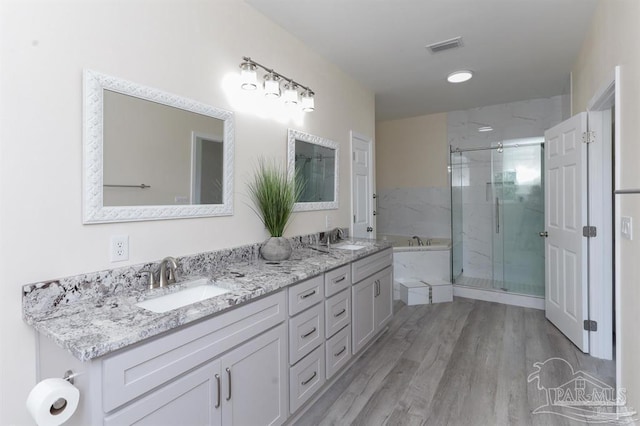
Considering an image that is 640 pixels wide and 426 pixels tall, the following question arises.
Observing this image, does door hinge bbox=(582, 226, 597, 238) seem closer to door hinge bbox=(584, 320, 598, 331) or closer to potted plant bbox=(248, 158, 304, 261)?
door hinge bbox=(584, 320, 598, 331)

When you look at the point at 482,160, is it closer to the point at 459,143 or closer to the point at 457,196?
the point at 459,143

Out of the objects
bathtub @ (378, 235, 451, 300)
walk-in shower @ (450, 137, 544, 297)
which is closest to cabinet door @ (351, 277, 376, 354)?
bathtub @ (378, 235, 451, 300)

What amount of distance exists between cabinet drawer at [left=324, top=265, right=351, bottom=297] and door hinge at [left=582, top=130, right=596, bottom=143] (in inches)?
84.6

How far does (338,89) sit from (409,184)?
2.50 m

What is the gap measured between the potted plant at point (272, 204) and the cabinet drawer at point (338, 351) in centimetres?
65

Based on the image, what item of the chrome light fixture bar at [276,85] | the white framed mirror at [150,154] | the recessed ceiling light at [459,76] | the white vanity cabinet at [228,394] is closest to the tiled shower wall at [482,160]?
the recessed ceiling light at [459,76]

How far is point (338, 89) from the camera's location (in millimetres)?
3201

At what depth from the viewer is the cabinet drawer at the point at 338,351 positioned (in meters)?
2.07

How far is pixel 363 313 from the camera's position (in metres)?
2.50

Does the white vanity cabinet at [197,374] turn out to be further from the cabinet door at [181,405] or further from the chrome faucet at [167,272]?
the chrome faucet at [167,272]

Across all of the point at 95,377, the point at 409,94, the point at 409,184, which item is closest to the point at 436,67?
the point at 409,94

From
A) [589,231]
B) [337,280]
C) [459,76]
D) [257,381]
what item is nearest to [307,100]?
[337,280]

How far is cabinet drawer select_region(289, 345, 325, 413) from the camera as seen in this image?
173 cm

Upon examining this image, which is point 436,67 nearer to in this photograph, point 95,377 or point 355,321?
point 355,321
